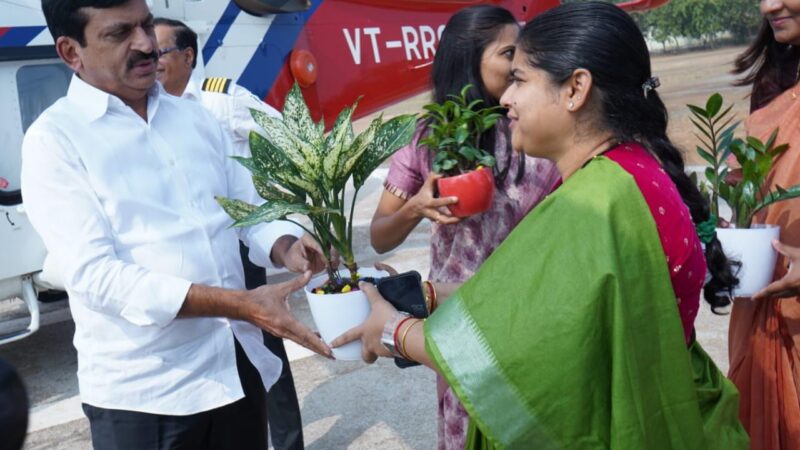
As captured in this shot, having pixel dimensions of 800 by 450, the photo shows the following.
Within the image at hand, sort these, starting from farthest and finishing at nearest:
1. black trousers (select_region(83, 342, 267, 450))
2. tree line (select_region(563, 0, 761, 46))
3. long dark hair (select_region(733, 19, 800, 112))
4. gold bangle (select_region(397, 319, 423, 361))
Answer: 1. tree line (select_region(563, 0, 761, 46))
2. long dark hair (select_region(733, 19, 800, 112))
3. black trousers (select_region(83, 342, 267, 450))
4. gold bangle (select_region(397, 319, 423, 361))

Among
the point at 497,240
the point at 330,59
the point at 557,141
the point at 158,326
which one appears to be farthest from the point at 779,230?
the point at 330,59

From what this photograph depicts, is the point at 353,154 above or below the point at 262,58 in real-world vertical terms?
above

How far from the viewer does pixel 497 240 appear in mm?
2371

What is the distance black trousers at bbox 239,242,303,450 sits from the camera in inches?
130

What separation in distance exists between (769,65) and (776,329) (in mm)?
833

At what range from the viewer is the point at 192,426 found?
2.05 metres

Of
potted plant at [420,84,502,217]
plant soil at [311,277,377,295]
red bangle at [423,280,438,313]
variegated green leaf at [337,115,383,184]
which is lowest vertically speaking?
red bangle at [423,280,438,313]

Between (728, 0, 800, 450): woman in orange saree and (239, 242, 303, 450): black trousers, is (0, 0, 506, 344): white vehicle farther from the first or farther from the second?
(728, 0, 800, 450): woman in orange saree

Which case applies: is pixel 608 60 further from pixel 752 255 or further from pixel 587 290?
pixel 752 255

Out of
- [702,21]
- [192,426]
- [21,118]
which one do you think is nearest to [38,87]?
[21,118]

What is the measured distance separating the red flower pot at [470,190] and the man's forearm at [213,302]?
1.86 feet

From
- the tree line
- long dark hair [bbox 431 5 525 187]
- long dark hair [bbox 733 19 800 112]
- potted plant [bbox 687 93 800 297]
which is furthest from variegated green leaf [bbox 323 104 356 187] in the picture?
the tree line

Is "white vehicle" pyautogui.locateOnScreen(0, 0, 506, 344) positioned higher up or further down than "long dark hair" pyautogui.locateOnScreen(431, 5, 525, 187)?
further down

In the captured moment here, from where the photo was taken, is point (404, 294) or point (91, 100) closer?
point (404, 294)
